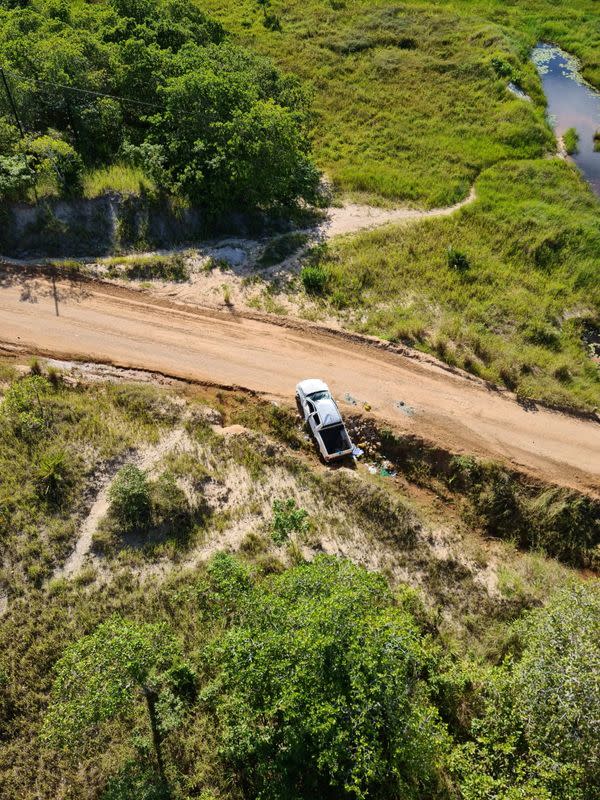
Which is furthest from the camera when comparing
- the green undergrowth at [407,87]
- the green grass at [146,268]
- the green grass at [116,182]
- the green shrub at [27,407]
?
the green undergrowth at [407,87]

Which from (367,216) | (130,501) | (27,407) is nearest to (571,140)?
(367,216)

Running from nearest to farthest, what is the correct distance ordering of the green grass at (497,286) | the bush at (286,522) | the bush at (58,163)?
the bush at (286,522) < the green grass at (497,286) < the bush at (58,163)

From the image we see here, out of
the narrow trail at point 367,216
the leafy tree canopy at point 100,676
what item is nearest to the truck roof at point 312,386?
the leafy tree canopy at point 100,676

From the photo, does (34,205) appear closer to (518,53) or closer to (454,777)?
(454,777)

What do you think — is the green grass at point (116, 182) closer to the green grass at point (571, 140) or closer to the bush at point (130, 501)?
the bush at point (130, 501)

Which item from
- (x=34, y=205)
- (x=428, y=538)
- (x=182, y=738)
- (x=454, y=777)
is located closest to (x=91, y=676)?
(x=182, y=738)

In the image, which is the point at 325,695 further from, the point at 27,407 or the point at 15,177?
the point at 15,177

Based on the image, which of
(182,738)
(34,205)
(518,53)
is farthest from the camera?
(518,53)

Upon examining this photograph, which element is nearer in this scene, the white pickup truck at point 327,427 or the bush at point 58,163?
the white pickup truck at point 327,427
